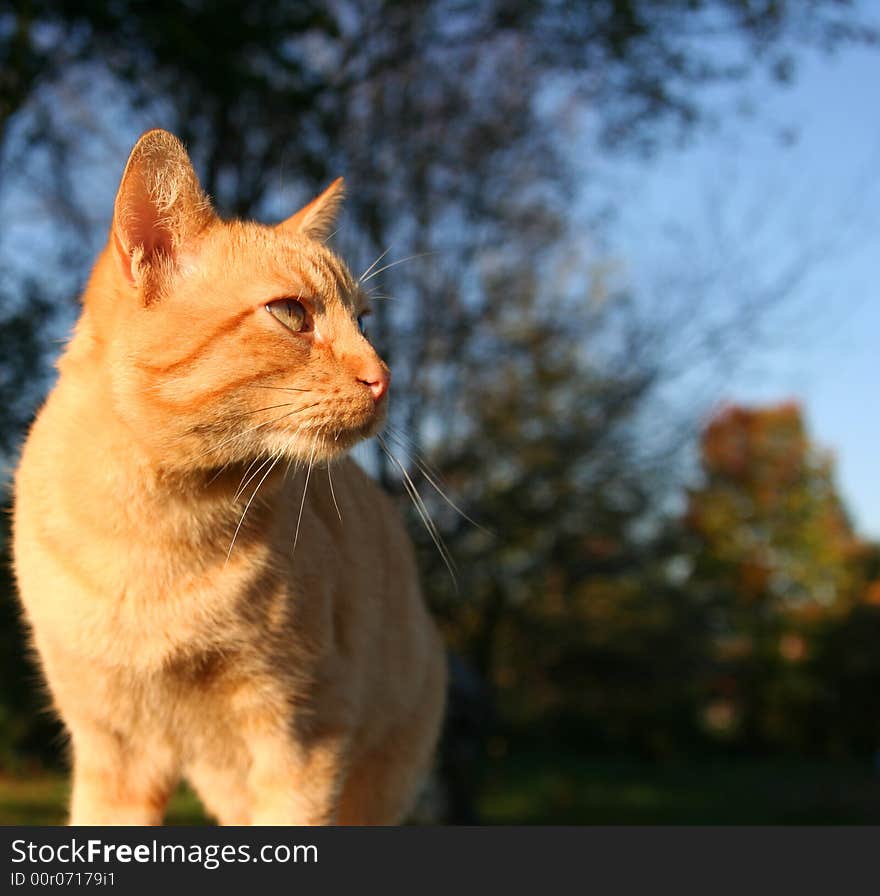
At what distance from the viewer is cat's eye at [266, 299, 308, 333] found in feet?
6.44

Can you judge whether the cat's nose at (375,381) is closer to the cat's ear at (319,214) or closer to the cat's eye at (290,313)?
the cat's eye at (290,313)

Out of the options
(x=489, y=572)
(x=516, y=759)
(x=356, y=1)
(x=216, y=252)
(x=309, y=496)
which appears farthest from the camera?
(x=516, y=759)

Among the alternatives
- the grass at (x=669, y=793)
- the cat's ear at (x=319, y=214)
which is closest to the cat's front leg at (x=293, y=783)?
the cat's ear at (x=319, y=214)

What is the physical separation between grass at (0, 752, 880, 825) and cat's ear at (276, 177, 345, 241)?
6.92 meters

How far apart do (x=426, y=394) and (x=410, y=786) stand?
18.8ft

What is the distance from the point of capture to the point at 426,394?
8.34 metres

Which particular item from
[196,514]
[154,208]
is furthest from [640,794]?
[154,208]

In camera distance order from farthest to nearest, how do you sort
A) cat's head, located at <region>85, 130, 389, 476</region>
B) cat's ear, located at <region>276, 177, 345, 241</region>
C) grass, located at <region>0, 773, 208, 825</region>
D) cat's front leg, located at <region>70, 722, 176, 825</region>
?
grass, located at <region>0, 773, 208, 825</region>
cat's ear, located at <region>276, 177, 345, 241</region>
cat's front leg, located at <region>70, 722, 176, 825</region>
cat's head, located at <region>85, 130, 389, 476</region>

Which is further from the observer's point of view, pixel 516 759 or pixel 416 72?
pixel 516 759

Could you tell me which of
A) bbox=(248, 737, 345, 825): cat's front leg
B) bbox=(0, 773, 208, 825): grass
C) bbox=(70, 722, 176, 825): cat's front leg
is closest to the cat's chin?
bbox=(248, 737, 345, 825): cat's front leg

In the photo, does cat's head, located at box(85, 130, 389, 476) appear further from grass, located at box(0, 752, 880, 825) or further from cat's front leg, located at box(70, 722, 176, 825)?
grass, located at box(0, 752, 880, 825)

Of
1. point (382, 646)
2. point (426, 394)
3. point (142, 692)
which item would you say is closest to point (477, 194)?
point (426, 394)

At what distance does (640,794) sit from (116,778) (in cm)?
1097

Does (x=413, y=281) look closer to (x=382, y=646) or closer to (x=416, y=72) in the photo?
(x=416, y=72)
